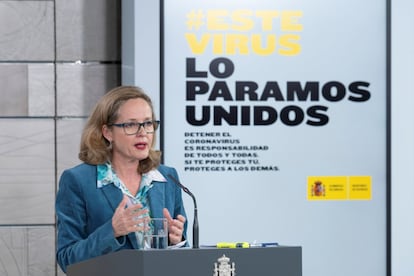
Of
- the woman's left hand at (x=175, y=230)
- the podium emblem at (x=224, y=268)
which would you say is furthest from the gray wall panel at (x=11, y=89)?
the podium emblem at (x=224, y=268)

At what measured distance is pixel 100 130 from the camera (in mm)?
3795

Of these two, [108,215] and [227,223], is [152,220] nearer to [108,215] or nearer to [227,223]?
[108,215]

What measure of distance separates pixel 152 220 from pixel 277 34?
2.77 m

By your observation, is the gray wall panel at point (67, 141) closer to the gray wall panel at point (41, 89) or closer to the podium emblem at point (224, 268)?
the gray wall panel at point (41, 89)

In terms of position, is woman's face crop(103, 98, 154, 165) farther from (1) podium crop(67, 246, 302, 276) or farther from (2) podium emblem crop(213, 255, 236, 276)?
(2) podium emblem crop(213, 255, 236, 276)

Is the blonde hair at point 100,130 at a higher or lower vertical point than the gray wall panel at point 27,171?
higher

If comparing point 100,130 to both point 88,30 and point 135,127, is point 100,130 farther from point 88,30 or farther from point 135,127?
point 88,30

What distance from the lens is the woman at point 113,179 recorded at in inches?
144

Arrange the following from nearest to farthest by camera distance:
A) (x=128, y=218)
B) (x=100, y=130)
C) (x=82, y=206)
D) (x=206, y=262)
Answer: (x=206, y=262), (x=128, y=218), (x=82, y=206), (x=100, y=130)

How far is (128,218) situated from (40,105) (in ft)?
9.77

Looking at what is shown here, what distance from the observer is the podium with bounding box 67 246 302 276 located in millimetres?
3055

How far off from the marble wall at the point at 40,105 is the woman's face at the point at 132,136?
8.22ft

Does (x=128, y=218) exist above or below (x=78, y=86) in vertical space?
below

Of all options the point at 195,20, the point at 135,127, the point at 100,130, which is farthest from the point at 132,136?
the point at 195,20
